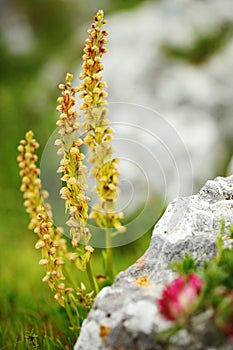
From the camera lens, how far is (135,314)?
1729 millimetres

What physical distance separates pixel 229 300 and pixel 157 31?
240 inches

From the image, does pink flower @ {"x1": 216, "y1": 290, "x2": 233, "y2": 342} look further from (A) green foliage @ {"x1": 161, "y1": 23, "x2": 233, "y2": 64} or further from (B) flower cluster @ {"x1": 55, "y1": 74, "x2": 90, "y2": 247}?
(A) green foliage @ {"x1": 161, "y1": 23, "x2": 233, "y2": 64}

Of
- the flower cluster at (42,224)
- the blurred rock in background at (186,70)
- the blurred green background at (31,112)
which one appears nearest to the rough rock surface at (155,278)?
the flower cluster at (42,224)

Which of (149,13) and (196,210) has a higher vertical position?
(149,13)

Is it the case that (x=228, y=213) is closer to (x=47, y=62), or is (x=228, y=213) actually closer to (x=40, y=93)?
(x=40, y=93)

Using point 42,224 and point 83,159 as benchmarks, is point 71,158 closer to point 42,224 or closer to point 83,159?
point 83,159

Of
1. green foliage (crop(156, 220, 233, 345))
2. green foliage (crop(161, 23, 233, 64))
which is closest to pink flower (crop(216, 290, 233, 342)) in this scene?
green foliage (crop(156, 220, 233, 345))

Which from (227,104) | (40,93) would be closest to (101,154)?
(227,104)

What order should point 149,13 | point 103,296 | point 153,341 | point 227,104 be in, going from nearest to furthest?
point 153,341 → point 103,296 → point 227,104 → point 149,13

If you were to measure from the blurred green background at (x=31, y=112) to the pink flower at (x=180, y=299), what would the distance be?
1.06m

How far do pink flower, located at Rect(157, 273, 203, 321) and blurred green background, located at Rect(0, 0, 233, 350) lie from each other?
3.47ft

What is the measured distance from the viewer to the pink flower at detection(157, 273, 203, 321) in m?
1.57

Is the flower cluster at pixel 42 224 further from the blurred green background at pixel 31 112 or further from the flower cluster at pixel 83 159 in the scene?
the blurred green background at pixel 31 112

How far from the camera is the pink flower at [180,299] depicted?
1.57 m
